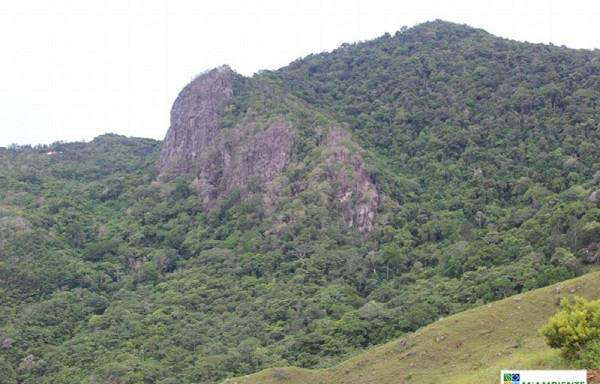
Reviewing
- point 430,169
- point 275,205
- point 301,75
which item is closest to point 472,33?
point 301,75

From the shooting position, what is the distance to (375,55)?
406 feet

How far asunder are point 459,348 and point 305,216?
133ft

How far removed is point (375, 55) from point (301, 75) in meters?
15.4

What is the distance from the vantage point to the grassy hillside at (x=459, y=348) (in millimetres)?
35250

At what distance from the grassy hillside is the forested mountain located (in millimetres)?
6080

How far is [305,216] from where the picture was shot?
3036 inches

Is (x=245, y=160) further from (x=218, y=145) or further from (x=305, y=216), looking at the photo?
(x=305, y=216)

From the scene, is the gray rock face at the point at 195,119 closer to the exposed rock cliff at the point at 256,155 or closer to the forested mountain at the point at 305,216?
the exposed rock cliff at the point at 256,155

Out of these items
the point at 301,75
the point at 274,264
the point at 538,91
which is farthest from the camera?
the point at 301,75

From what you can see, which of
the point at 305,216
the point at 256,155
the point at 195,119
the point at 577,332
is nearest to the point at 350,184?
the point at 305,216

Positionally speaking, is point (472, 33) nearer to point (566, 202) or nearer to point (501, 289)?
point (566, 202)

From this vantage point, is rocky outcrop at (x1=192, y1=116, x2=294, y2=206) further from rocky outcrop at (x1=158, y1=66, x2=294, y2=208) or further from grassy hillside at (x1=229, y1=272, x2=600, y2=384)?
grassy hillside at (x1=229, y1=272, x2=600, y2=384)

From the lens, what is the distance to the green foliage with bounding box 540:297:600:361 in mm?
21000

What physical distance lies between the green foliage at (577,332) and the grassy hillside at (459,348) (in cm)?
1154
